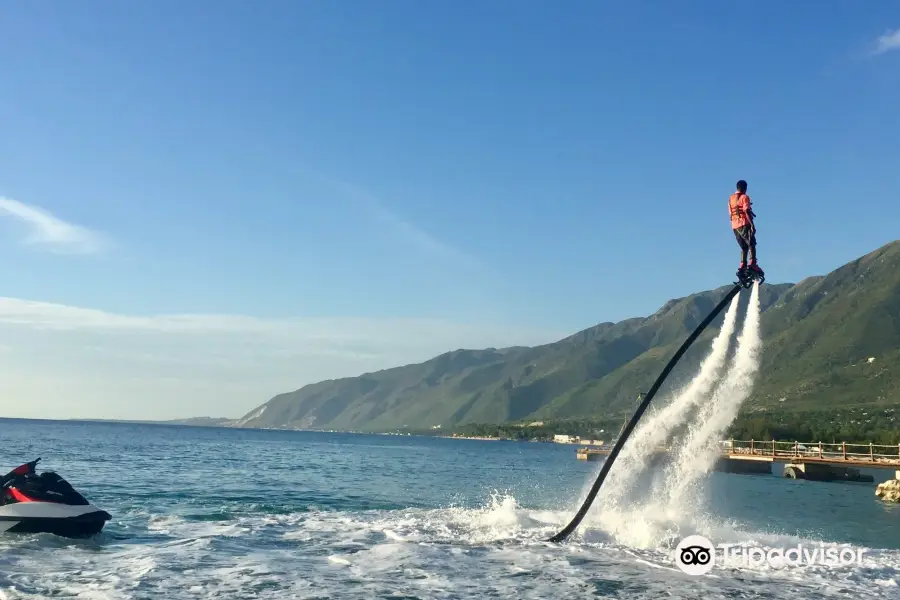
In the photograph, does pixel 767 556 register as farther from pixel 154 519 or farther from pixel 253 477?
pixel 253 477

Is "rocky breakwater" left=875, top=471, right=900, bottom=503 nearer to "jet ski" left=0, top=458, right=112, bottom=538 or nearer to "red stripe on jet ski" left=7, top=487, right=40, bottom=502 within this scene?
"jet ski" left=0, top=458, right=112, bottom=538

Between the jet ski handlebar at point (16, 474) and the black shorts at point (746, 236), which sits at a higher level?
the black shorts at point (746, 236)

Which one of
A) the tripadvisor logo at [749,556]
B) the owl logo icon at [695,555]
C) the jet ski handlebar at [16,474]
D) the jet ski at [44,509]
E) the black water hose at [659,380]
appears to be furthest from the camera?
the jet ski handlebar at [16,474]

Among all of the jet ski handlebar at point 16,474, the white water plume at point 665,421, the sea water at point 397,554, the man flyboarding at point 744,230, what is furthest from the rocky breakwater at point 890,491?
the jet ski handlebar at point 16,474

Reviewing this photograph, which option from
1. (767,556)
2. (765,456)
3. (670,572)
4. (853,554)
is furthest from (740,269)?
(765,456)

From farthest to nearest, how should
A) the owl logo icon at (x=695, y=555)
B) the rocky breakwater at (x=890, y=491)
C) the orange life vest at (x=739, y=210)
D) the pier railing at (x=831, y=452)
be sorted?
the pier railing at (x=831, y=452), the rocky breakwater at (x=890, y=491), the owl logo icon at (x=695, y=555), the orange life vest at (x=739, y=210)

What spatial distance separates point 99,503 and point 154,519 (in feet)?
26.8

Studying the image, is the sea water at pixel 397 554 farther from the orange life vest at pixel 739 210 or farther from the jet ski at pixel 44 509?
the orange life vest at pixel 739 210

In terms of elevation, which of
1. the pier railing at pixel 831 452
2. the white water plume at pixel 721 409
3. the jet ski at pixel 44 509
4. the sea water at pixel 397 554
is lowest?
the sea water at pixel 397 554

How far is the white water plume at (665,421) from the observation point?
24.8 meters

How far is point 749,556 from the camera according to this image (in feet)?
79.4

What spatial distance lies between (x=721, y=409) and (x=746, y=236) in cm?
860

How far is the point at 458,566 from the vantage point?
71.2 ft

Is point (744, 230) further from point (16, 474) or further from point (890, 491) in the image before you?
point (890, 491)
